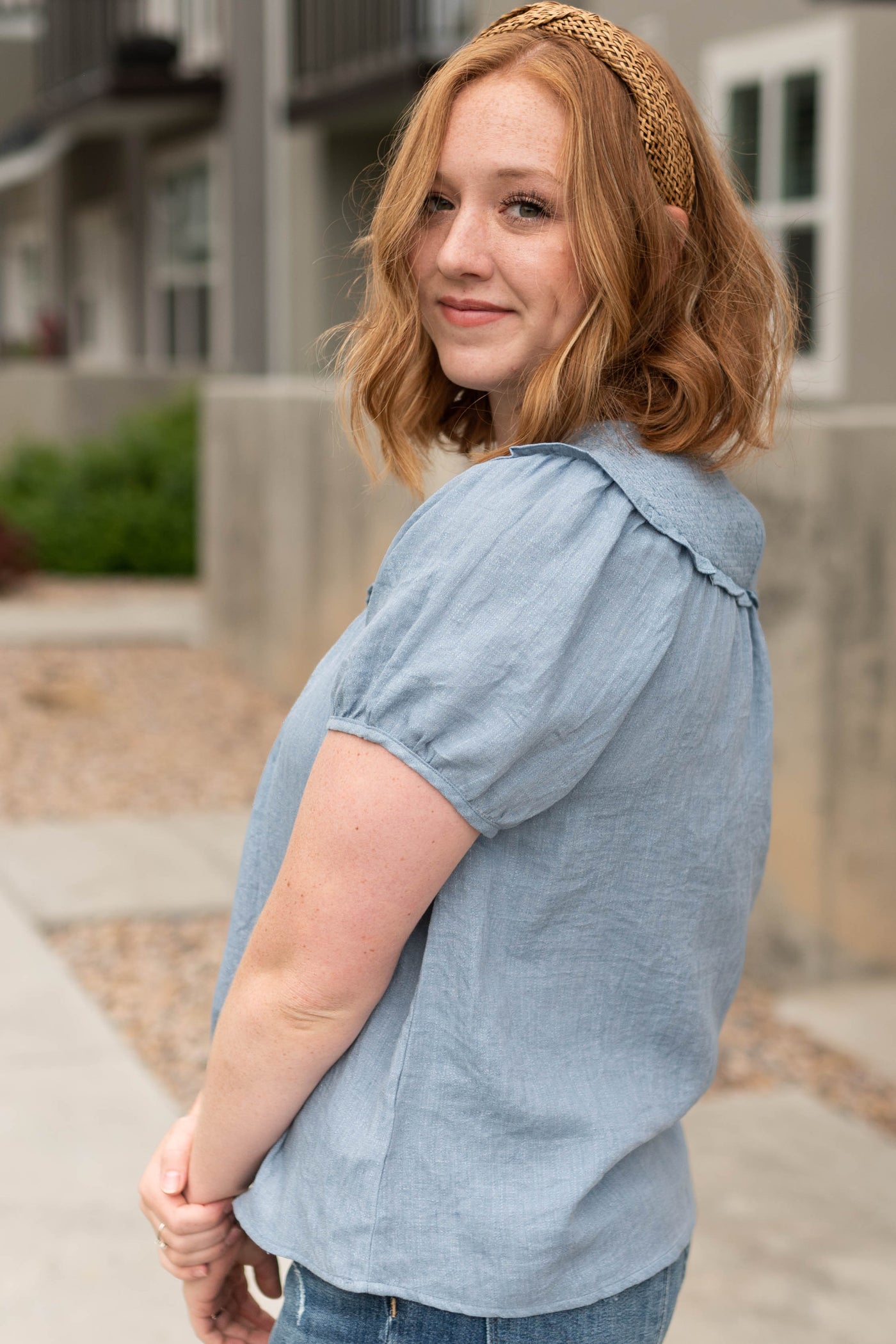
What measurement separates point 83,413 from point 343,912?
14.9m

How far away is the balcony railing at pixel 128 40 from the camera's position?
1469 centimetres

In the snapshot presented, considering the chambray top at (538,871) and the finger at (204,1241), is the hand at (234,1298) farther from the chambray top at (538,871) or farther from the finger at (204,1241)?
the chambray top at (538,871)

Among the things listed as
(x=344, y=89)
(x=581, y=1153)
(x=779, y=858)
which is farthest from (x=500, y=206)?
(x=344, y=89)

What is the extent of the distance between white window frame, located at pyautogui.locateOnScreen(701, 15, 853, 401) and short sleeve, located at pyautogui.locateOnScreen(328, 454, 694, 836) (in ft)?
20.4

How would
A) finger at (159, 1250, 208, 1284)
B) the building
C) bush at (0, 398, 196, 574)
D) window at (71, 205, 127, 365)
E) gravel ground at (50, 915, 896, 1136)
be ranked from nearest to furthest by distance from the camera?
finger at (159, 1250, 208, 1284) < gravel ground at (50, 915, 896, 1136) < the building < bush at (0, 398, 196, 574) < window at (71, 205, 127, 365)

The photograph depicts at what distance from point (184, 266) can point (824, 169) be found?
9.61 meters

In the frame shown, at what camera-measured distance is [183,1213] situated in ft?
4.83

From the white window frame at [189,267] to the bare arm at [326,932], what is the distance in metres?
13.9

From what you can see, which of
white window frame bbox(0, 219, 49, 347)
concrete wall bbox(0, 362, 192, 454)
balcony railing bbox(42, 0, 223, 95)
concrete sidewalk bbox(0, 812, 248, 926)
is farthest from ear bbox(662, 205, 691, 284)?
white window frame bbox(0, 219, 49, 347)

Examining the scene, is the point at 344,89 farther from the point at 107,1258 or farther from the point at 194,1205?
the point at 194,1205

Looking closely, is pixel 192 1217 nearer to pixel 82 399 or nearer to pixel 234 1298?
pixel 234 1298

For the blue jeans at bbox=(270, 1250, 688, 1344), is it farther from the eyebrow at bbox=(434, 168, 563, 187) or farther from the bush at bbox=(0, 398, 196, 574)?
the bush at bbox=(0, 398, 196, 574)

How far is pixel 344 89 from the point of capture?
492 inches

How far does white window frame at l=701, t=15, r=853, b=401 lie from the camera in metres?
7.45
